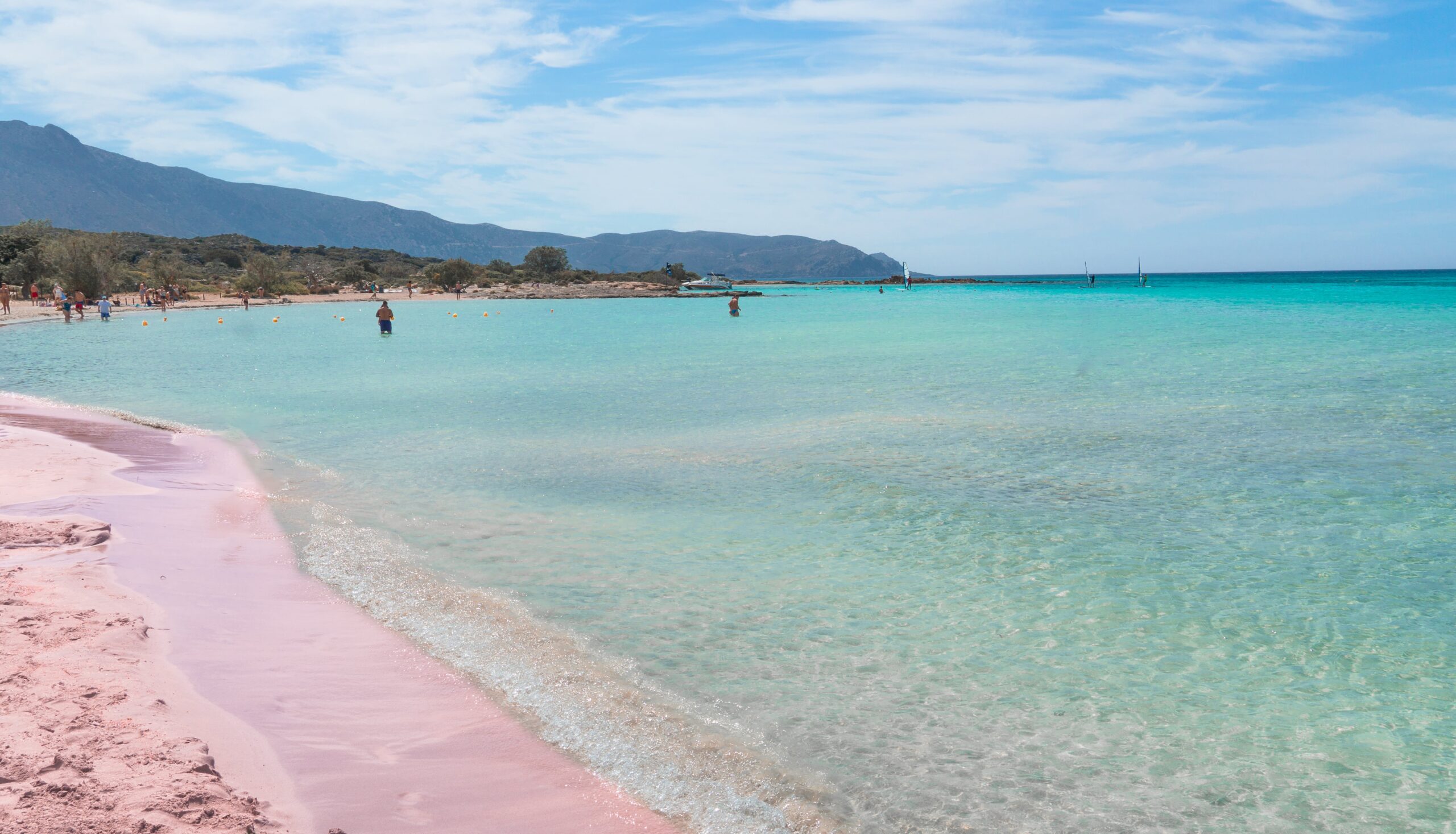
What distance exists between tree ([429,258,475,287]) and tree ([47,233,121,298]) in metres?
43.0

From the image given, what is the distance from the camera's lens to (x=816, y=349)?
34.7 m

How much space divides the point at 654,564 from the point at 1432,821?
556 cm

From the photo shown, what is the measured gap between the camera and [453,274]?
107312mm

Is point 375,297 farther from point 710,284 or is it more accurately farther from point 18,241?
point 710,284

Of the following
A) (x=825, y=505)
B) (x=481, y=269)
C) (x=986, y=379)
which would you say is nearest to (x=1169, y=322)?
(x=986, y=379)

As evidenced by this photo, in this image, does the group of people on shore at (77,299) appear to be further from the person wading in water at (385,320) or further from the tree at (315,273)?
the person wading in water at (385,320)

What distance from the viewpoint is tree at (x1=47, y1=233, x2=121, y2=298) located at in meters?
62.2

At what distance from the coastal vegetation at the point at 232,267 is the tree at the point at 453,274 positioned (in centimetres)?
13

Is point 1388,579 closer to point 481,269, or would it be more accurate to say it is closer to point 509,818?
point 509,818

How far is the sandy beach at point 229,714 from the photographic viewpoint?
12.5ft

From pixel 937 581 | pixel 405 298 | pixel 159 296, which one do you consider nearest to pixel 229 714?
pixel 937 581

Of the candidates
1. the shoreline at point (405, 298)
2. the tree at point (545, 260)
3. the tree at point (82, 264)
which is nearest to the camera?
the shoreline at point (405, 298)

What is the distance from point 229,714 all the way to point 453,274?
356ft

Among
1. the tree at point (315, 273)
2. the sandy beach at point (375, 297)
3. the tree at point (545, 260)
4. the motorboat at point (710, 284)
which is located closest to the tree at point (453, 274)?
the sandy beach at point (375, 297)
